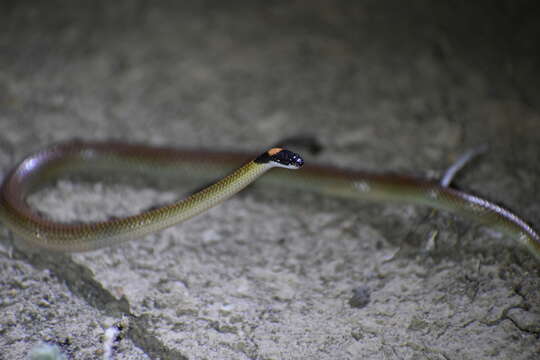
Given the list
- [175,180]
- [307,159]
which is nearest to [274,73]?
[307,159]

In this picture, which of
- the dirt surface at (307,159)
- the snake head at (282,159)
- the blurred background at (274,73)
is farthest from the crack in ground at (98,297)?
the blurred background at (274,73)

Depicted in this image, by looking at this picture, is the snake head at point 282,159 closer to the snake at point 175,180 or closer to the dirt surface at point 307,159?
the snake at point 175,180

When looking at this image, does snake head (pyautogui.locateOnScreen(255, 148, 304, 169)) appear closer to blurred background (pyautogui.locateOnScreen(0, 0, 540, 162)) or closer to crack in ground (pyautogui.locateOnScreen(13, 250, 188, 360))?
crack in ground (pyautogui.locateOnScreen(13, 250, 188, 360))

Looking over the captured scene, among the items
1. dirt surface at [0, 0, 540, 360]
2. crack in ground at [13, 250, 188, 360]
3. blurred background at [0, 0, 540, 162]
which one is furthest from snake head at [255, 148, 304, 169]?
blurred background at [0, 0, 540, 162]

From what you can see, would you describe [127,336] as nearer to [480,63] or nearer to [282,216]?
[282,216]

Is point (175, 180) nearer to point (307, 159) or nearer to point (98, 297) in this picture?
point (307, 159)

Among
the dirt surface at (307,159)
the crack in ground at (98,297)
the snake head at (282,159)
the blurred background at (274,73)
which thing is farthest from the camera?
the blurred background at (274,73)
